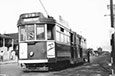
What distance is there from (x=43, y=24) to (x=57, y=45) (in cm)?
161

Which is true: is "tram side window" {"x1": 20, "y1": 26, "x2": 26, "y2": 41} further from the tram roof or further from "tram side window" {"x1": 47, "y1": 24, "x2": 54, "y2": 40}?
"tram side window" {"x1": 47, "y1": 24, "x2": 54, "y2": 40}

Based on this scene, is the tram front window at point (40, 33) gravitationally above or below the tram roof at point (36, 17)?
below

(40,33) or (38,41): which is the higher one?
(40,33)

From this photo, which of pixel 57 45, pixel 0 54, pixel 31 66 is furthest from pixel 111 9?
pixel 0 54

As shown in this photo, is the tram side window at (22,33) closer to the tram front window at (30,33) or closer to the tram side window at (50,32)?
the tram front window at (30,33)

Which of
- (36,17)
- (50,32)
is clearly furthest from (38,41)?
(36,17)

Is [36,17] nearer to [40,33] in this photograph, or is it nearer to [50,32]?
[40,33]

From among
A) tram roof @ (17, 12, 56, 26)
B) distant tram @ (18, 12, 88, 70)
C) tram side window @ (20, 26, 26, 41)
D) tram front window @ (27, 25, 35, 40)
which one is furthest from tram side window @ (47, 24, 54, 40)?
tram side window @ (20, 26, 26, 41)

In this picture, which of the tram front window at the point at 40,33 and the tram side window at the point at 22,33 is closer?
the tram front window at the point at 40,33

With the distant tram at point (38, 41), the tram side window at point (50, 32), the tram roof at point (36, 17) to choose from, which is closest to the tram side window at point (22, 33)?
the distant tram at point (38, 41)

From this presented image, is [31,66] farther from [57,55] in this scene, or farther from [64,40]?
[64,40]

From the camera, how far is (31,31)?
46.8 ft

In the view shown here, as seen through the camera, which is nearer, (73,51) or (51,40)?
(51,40)

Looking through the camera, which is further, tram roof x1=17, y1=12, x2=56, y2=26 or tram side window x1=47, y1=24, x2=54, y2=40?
tram side window x1=47, y1=24, x2=54, y2=40
